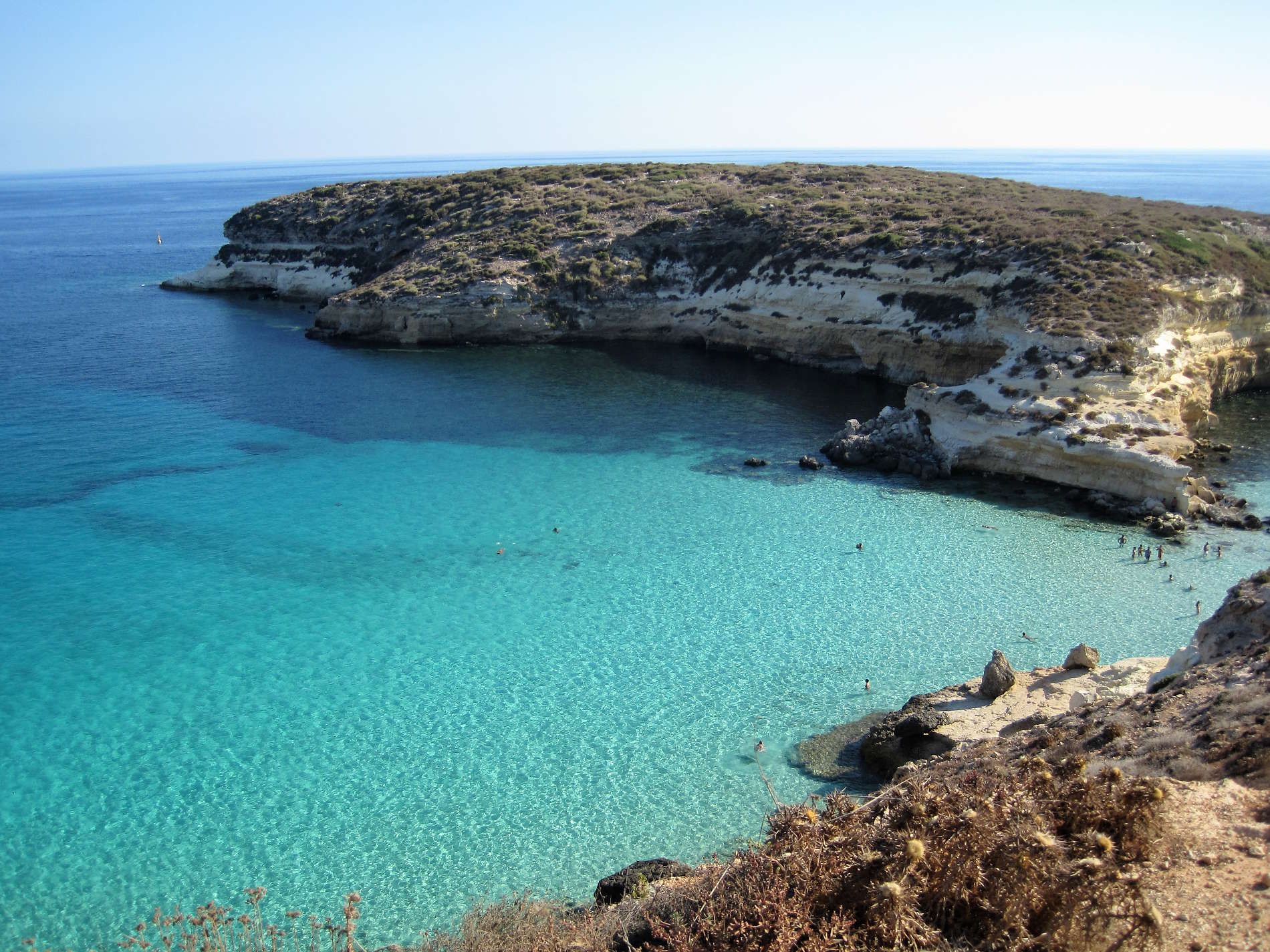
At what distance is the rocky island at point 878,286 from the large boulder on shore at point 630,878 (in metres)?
24.4

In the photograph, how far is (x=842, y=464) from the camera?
37875mm

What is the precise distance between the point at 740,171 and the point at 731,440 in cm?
4678

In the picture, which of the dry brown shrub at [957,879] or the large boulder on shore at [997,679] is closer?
the dry brown shrub at [957,879]

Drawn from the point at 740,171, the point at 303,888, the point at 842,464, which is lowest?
the point at 303,888

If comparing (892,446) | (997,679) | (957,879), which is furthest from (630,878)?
(892,446)

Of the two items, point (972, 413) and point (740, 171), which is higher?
point (740, 171)

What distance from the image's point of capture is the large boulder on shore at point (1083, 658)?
2091cm

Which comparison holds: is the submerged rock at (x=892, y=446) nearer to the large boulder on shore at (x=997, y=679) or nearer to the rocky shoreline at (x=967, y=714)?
the rocky shoreline at (x=967, y=714)

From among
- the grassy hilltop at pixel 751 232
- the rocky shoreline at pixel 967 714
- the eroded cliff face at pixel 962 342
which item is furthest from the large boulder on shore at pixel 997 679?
the grassy hilltop at pixel 751 232

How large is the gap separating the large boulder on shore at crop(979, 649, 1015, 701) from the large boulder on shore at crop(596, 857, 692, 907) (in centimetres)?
901

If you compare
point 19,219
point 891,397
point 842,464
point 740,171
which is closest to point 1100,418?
point 842,464

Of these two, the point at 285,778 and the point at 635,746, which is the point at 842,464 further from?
the point at 285,778

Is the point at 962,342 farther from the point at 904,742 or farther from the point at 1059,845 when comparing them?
the point at 1059,845

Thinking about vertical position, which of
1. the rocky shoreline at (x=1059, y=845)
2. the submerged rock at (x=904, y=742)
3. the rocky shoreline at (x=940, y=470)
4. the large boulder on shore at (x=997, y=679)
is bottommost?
the submerged rock at (x=904, y=742)
